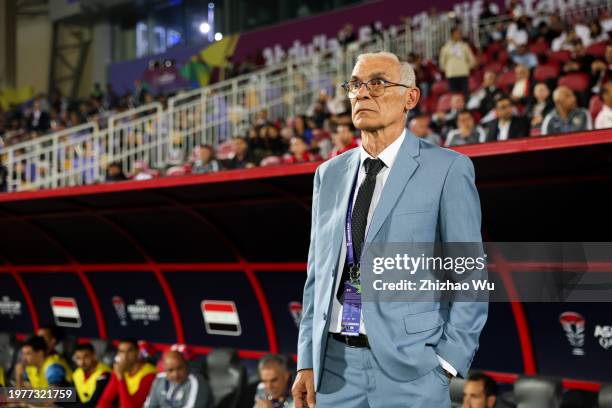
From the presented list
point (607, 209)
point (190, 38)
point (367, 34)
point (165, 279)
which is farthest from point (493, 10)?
point (190, 38)

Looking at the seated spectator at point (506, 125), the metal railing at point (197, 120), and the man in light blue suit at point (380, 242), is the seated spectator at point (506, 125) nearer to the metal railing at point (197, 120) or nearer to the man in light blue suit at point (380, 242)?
the man in light blue suit at point (380, 242)

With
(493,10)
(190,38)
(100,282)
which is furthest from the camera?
(190,38)

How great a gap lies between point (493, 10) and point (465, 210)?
1381cm

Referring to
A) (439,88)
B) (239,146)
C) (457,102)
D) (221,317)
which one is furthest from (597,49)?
(221,317)

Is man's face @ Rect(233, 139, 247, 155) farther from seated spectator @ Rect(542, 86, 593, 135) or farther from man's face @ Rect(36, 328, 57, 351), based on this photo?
seated spectator @ Rect(542, 86, 593, 135)

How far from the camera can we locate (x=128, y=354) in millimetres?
7910

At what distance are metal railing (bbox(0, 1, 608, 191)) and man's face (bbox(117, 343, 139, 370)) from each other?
5.41m

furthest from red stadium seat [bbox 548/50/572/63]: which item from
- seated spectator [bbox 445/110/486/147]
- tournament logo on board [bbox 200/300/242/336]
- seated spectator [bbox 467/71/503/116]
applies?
tournament logo on board [bbox 200/300/242/336]

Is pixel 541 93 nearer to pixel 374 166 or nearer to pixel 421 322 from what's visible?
pixel 374 166

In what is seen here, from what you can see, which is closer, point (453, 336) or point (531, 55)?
point (453, 336)

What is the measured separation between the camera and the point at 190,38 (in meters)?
25.8

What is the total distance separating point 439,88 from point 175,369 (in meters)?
7.18

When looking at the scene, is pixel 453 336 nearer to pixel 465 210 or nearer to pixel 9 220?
pixel 465 210

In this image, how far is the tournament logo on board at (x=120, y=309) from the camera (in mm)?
9981
